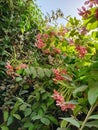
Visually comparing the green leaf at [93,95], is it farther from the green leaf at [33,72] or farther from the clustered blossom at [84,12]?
the green leaf at [33,72]

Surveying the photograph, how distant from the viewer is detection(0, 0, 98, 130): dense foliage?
1299 millimetres

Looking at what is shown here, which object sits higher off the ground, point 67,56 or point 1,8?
point 1,8

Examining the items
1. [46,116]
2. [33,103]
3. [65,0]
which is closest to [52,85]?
[33,103]

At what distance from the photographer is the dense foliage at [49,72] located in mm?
1299

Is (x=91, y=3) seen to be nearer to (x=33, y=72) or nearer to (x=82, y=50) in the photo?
(x=82, y=50)

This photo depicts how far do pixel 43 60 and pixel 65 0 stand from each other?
1.79ft

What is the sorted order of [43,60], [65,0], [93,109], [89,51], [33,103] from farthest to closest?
[65,0] → [43,60] → [33,103] → [89,51] → [93,109]

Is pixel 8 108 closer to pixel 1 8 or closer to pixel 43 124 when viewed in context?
pixel 43 124

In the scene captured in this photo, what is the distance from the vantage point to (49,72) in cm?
177

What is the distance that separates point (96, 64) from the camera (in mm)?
1278

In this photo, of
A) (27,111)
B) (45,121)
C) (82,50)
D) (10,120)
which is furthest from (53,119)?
→ (82,50)

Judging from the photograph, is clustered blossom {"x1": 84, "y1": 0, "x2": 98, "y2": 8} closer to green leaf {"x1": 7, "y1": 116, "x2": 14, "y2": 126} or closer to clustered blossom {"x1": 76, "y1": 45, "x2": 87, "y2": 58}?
clustered blossom {"x1": 76, "y1": 45, "x2": 87, "y2": 58}

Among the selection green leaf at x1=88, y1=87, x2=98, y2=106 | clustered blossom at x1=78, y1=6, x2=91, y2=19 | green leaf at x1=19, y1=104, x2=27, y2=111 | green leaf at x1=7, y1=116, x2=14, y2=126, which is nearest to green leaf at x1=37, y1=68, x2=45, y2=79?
green leaf at x1=19, y1=104, x2=27, y2=111

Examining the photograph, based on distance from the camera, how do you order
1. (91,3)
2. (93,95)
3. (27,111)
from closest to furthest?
(93,95) < (91,3) < (27,111)
